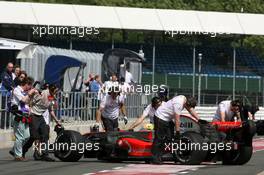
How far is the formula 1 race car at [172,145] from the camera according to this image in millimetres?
18516

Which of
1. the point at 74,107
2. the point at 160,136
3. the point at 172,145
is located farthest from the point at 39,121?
the point at 74,107

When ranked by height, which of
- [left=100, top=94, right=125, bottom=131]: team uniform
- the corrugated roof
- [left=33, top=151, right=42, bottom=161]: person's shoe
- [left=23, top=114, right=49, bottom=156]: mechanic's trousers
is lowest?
[left=33, top=151, right=42, bottom=161]: person's shoe

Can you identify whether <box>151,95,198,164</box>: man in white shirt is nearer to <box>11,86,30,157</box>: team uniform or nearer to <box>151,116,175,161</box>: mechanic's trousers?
<box>151,116,175,161</box>: mechanic's trousers

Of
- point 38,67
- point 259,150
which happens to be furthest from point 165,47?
point 259,150

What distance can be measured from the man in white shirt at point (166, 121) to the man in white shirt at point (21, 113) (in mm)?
2616

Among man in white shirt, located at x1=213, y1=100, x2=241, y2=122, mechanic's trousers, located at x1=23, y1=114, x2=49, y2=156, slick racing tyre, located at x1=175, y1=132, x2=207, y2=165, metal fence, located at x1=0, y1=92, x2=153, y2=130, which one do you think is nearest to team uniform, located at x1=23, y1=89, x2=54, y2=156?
mechanic's trousers, located at x1=23, y1=114, x2=49, y2=156

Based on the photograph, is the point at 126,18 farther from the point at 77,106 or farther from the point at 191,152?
the point at 191,152

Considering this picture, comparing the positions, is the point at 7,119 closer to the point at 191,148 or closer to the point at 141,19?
the point at 191,148

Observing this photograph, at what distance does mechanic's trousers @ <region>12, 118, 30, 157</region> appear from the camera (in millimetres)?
19453

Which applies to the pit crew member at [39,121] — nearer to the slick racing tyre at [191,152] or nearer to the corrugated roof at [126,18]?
the slick racing tyre at [191,152]

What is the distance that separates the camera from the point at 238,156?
62.9 ft

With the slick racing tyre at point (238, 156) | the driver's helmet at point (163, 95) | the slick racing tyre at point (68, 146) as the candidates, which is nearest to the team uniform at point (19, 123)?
the slick racing tyre at point (68, 146)

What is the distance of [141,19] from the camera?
47125mm

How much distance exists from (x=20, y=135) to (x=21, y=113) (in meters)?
0.44
